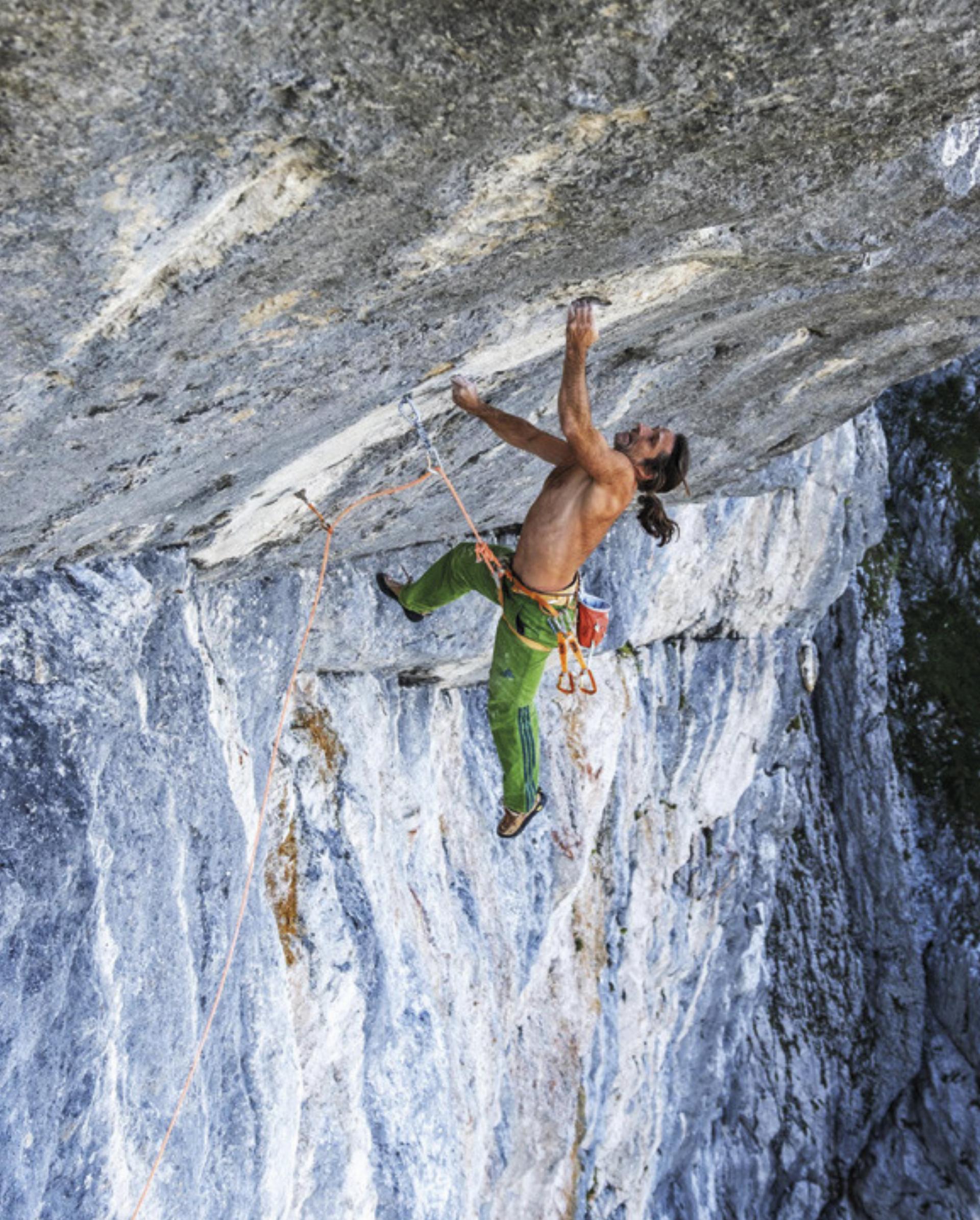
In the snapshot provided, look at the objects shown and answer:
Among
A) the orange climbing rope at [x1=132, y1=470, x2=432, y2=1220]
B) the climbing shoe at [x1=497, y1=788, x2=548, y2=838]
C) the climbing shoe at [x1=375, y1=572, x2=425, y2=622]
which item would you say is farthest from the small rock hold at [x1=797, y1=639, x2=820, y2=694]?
the orange climbing rope at [x1=132, y1=470, x2=432, y2=1220]

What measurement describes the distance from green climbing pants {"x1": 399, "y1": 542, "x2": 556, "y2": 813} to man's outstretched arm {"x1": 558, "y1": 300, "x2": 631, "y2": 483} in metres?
1.43

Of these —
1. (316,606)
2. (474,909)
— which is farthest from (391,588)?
(474,909)

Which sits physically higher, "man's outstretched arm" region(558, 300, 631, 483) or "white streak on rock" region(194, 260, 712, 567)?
"white streak on rock" region(194, 260, 712, 567)

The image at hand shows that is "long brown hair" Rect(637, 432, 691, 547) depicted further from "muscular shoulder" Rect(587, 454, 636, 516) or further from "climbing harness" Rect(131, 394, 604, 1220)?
"climbing harness" Rect(131, 394, 604, 1220)

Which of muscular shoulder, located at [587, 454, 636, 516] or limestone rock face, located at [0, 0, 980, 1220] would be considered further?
muscular shoulder, located at [587, 454, 636, 516]

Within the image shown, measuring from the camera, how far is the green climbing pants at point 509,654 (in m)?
6.23

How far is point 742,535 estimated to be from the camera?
12031 millimetres

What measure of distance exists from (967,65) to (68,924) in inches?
192

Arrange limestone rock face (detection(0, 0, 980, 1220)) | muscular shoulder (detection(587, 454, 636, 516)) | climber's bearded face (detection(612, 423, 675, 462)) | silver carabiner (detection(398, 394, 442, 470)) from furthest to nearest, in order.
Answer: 1. climber's bearded face (detection(612, 423, 675, 462))
2. muscular shoulder (detection(587, 454, 636, 516))
3. silver carabiner (detection(398, 394, 442, 470))
4. limestone rock face (detection(0, 0, 980, 1220))

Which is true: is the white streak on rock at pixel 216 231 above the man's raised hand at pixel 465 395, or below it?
below

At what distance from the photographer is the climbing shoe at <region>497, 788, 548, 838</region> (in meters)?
7.47

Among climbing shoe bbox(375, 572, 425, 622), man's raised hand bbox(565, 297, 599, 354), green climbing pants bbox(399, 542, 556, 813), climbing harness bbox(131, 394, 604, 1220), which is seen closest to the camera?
man's raised hand bbox(565, 297, 599, 354)

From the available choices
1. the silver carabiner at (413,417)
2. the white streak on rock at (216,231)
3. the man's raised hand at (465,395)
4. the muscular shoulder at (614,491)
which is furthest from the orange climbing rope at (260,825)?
the white streak on rock at (216,231)

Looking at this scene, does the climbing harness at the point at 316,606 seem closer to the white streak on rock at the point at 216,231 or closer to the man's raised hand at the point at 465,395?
the man's raised hand at the point at 465,395
